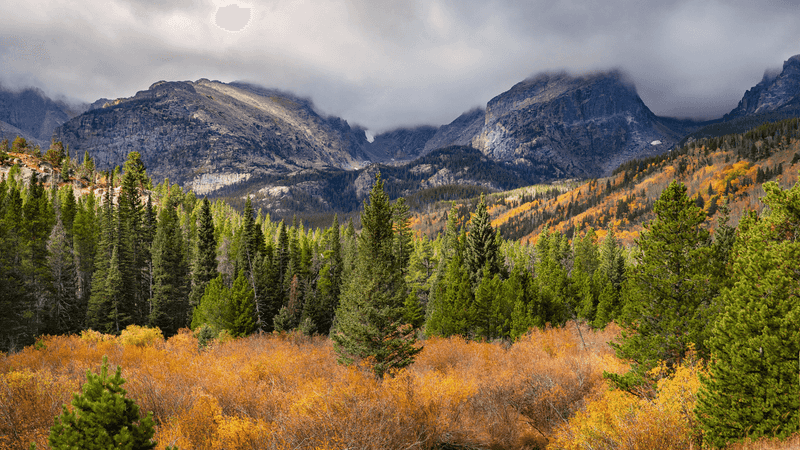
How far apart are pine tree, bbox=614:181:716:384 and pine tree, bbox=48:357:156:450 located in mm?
22469

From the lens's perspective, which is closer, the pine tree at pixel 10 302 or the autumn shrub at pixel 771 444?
the autumn shrub at pixel 771 444

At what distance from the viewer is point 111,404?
28.0ft

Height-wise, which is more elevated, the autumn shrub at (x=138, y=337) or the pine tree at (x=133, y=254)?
the pine tree at (x=133, y=254)

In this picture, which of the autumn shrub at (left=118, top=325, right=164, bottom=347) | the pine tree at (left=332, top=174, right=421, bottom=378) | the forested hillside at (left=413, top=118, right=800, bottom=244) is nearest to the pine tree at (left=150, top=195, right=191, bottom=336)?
the autumn shrub at (left=118, top=325, right=164, bottom=347)

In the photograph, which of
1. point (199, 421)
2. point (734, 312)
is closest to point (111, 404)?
point (199, 421)

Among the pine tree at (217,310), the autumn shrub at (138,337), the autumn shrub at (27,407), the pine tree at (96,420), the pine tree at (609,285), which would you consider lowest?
the pine tree at (609,285)

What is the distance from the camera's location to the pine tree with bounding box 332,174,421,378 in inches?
861

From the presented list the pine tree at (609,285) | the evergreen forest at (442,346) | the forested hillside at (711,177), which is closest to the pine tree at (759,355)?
the evergreen forest at (442,346)

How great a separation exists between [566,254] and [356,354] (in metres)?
58.5

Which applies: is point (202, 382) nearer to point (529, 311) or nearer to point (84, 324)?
point (529, 311)

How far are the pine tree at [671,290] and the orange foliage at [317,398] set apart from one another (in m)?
4.60

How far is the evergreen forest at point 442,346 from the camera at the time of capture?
12773 mm

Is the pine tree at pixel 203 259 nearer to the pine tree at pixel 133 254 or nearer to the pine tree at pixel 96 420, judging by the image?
the pine tree at pixel 133 254

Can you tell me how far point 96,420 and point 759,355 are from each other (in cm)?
1900
